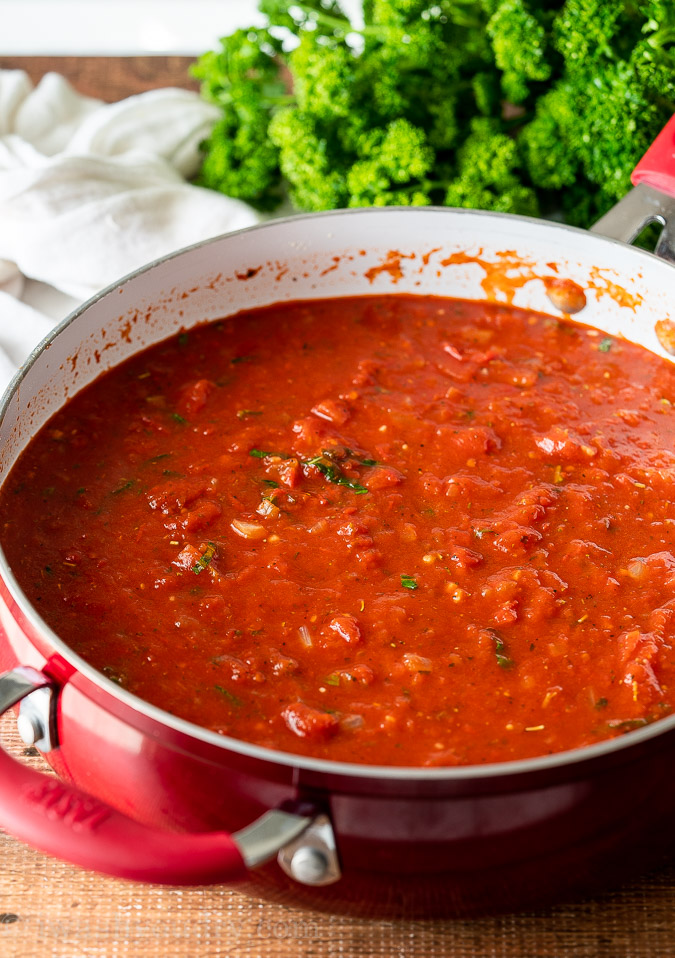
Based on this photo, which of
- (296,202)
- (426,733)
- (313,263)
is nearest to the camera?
(426,733)

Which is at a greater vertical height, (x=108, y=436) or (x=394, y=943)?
(x=108, y=436)

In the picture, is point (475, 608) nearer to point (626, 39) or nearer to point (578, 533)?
point (578, 533)

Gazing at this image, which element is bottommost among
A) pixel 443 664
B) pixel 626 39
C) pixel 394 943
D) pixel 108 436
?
pixel 394 943

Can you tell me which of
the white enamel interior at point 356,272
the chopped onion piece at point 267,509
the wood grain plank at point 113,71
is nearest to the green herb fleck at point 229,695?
the chopped onion piece at point 267,509

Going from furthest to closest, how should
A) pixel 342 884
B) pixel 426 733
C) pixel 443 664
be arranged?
pixel 443 664
pixel 426 733
pixel 342 884

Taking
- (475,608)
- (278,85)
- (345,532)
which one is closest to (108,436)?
(345,532)

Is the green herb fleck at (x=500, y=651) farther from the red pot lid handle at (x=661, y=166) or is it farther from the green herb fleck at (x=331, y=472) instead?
the red pot lid handle at (x=661, y=166)

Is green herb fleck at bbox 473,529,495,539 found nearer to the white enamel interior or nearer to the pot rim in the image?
the pot rim
